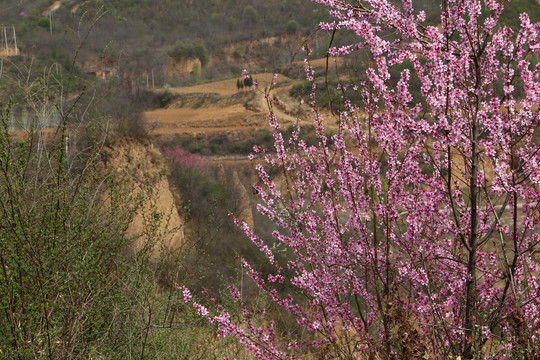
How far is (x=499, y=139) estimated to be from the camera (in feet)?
9.48

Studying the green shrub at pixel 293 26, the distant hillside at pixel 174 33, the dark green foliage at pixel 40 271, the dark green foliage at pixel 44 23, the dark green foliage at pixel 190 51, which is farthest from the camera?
the green shrub at pixel 293 26

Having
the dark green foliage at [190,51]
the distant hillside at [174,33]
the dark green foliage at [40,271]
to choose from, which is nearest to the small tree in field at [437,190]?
the dark green foliage at [40,271]

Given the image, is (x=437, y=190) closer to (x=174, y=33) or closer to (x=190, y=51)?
(x=190, y=51)

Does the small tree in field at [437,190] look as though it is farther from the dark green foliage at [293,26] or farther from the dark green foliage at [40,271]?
the dark green foliage at [293,26]

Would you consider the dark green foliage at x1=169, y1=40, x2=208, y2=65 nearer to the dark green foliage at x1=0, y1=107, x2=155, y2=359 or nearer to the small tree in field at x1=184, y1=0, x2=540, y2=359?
the dark green foliage at x1=0, y1=107, x2=155, y2=359

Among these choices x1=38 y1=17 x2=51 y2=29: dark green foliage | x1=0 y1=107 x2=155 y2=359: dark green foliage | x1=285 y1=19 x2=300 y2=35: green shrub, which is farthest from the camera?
x1=285 y1=19 x2=300 y2=35: green shrub

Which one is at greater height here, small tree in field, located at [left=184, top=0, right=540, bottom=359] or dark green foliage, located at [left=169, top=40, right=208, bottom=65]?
dark green foliage, located at [left=169, top=40, right=208, bottom=65]

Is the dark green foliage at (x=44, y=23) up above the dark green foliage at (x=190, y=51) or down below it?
above

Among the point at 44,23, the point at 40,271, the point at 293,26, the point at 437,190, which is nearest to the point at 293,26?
the point at 293,26

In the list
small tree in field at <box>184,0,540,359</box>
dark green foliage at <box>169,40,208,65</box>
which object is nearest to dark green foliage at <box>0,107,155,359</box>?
small tree in field at <box>184,0,540,359</box>

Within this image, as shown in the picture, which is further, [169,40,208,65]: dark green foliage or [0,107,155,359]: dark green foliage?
[169,40,208,65]: dark green foliage

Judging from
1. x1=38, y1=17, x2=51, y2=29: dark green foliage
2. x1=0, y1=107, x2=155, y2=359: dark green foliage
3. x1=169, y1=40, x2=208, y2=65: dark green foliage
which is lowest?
x1=0, y1=107, x2=155, y2=359: dark green foliage

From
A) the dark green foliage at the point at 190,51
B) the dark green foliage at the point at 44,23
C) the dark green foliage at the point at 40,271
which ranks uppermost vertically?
the dark green foliage at the point at 44,23

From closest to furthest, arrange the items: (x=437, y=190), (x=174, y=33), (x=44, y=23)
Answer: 1. (x=437, y=190)
2. (x=44, y=23)
3. (x=174, y=33)
